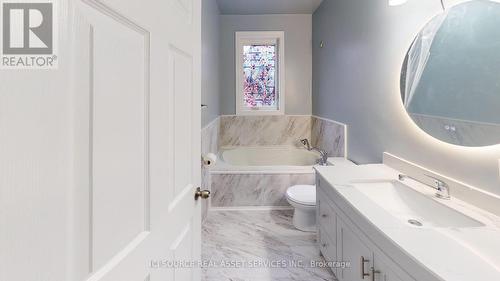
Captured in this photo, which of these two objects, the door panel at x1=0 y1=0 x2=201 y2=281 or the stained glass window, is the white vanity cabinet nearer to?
the door panel at x1=0 y1=0 x2=201 y2=281

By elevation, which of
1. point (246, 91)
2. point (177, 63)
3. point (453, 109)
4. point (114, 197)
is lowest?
point (114, 197)

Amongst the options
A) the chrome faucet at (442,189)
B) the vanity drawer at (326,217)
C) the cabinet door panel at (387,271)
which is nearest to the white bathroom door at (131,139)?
the cabinet door panel at (387,271)

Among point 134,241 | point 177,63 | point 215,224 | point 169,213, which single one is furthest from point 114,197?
point 215,224

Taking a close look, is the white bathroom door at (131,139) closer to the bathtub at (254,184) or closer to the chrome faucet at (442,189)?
the chrome faucet at (442,189)

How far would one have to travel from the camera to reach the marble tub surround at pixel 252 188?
10.9ft

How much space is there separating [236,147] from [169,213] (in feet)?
12.1

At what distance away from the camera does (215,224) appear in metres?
3.02

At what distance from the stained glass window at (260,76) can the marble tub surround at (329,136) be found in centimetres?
75

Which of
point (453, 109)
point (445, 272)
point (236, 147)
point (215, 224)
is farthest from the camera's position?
point (236, 147)

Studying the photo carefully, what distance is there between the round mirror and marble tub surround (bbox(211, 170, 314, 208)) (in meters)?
1.65

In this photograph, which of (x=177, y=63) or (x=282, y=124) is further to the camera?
(x=282, y=124)

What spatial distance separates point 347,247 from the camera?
1.69 m

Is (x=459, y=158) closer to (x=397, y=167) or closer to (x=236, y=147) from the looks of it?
(x=397, y=167)

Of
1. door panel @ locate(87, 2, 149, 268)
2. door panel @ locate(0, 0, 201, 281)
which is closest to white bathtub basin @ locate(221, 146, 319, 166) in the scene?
door panel @ locate(0, 0, 201, 281)
